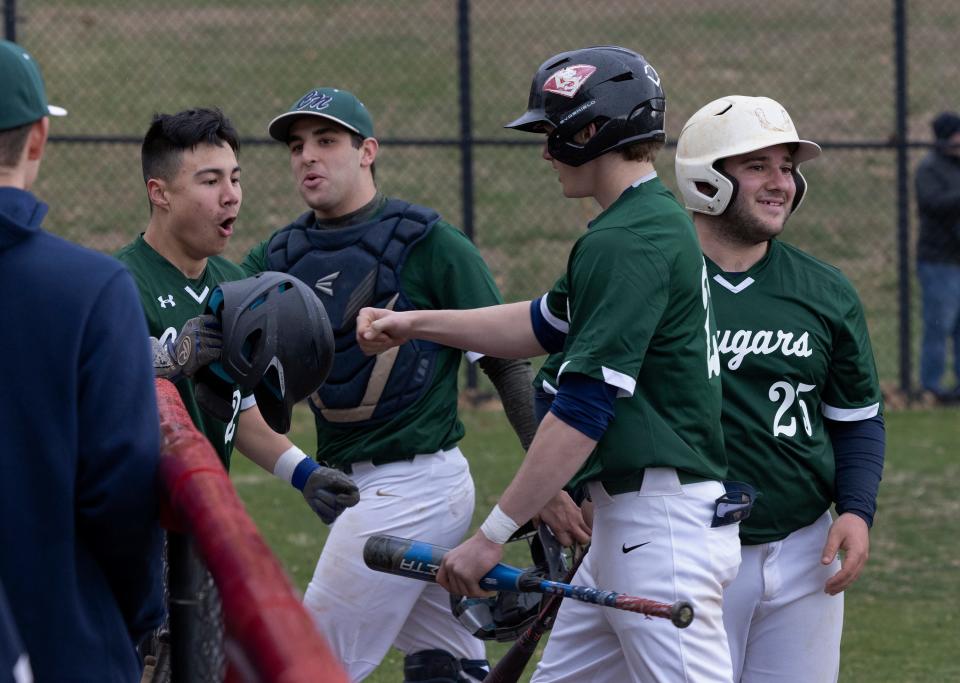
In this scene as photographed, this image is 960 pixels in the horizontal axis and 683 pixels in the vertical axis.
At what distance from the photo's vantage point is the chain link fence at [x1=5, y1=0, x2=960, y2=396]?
18.1 meters

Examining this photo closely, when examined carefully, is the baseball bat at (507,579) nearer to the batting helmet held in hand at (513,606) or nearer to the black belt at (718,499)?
the black belt at (718,499)

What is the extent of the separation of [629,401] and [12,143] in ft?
5.70

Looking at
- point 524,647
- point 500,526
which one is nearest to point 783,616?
point 524,647

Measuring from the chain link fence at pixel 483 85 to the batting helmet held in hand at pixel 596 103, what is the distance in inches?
433

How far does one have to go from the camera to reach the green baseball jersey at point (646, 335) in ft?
12.4

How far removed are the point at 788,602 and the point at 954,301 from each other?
8.80 meters

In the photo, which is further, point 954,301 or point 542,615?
point 954,301

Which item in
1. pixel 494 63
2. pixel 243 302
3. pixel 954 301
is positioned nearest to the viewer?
pixel 243 302

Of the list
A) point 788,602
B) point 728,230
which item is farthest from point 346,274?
point 788,602

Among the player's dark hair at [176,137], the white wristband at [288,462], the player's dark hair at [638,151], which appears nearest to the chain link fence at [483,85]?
the player's dark hair at [176,137]

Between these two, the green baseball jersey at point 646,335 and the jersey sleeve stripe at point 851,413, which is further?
the jersey sleeve stripe at point 851,413

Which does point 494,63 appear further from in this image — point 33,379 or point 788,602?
point 33,379

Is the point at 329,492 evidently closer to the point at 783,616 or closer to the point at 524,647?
the point at 524,647

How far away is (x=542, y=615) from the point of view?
14.2 feet
